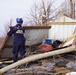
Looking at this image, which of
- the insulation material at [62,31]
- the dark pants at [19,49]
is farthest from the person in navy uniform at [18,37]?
the insulation material at [62,31]

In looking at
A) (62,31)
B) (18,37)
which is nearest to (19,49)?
(18,37)

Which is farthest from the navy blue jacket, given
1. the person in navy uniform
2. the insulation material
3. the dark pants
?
the insulation material

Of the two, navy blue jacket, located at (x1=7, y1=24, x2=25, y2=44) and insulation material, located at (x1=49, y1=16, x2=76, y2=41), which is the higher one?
navy blue jacket, located at (x1=7, y1=24, x2=25, y2=44)

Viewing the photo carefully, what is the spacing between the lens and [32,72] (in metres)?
6.85

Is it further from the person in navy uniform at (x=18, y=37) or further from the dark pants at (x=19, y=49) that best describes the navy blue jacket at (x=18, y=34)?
the dark pants at (x=19, y=49)

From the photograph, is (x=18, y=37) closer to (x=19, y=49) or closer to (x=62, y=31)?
(x=19, y=49)

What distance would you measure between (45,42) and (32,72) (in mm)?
3960

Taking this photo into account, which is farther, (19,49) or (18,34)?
(19,49)

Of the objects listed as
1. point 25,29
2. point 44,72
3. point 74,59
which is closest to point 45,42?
point 25,29

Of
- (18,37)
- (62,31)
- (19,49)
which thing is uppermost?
(18,37)

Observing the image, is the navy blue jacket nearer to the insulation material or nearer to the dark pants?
the dark pants

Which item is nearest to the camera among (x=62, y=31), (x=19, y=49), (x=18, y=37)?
(x=18, y=37)

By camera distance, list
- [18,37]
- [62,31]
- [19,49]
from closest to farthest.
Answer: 1. [18,37]
2. [19,49]
3. [62,31]

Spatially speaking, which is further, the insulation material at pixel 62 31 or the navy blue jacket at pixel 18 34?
the insulation material at pixel 62 31
